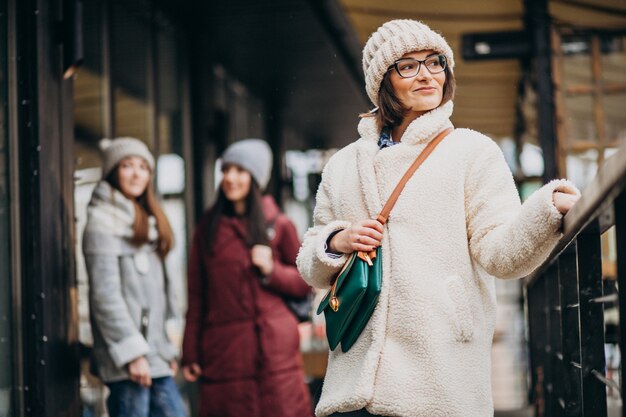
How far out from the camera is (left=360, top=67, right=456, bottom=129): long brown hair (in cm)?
320

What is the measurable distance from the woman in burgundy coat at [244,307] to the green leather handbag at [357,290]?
8.94ft

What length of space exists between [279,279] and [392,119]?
9.04 feet

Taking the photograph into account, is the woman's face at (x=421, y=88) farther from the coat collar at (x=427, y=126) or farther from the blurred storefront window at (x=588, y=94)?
the blurred storefront window at (x=588, y=94)

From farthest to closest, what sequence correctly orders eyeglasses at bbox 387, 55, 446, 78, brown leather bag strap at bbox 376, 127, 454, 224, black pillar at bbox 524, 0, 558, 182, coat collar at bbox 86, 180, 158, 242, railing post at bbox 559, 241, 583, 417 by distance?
1. black pillar at bbox 524, 0, 558, 182
2. coat collar at bbox 86, 180, 158, 242
3. railing post at bbox 559, 241, 583, 417
4. eyeglasses at bbox 387, 55, 446, 78
5. brown leather bag strap at bbox 376, 127, 454, 224

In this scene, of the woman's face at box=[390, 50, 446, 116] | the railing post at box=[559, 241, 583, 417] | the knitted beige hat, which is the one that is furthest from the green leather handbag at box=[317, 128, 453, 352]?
the railing post at box=[559, 241, 583, 417]

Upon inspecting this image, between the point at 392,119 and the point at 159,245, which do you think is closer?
the point at 392,119

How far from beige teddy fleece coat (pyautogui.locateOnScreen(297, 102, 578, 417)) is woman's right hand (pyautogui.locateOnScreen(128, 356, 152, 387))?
2217 mm

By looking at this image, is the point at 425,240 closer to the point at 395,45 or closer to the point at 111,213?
the point at 395,45

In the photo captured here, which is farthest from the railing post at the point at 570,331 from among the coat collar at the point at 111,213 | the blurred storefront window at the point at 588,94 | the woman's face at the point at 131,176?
the blurred storefront window at the point at 588,94

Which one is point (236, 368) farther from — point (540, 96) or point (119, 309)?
point (540, 96)

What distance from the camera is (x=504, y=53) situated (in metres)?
8.05

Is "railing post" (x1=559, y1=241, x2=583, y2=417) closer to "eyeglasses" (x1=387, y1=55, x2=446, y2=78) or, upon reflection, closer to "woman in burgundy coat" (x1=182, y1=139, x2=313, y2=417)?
"eyeglasses" (x1=387, y1=55, x2=446, y2=78)

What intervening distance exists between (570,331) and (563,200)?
3.11 feet

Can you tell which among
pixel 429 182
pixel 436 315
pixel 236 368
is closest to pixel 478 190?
pixel 429 182
